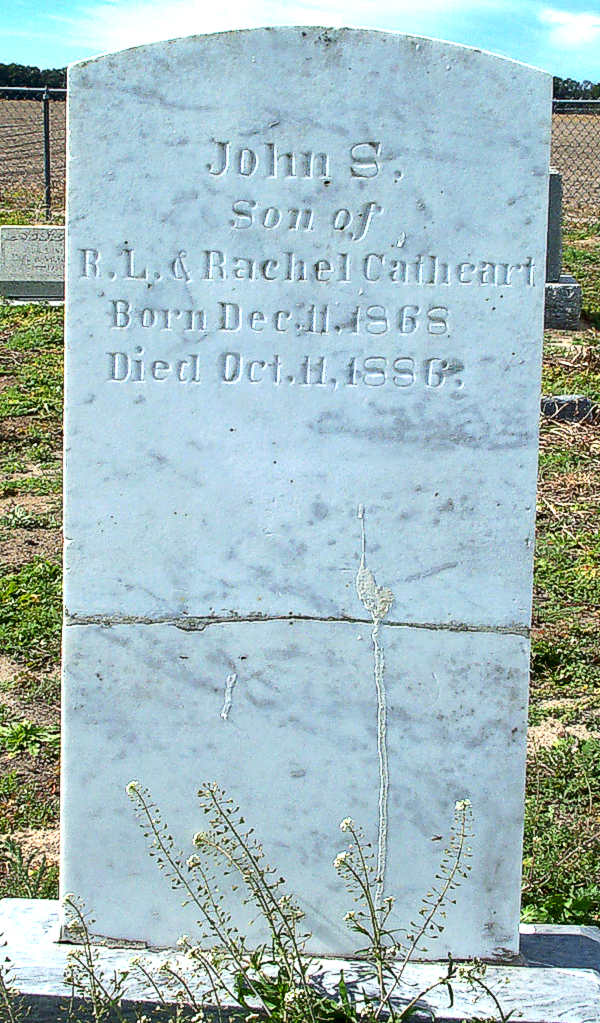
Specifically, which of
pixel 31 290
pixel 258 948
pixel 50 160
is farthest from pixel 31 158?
pixel 258 948

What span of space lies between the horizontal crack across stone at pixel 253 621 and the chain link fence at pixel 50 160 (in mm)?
7637

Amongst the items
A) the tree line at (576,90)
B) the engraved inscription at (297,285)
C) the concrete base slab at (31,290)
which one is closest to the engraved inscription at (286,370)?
the engraved inscription at (297,285)

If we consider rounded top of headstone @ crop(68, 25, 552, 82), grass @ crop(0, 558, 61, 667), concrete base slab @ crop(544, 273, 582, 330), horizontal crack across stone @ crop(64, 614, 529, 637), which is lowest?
grass @ crop(0, 558, 61, 667)

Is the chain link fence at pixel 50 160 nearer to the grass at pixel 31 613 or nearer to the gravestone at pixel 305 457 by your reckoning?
the grass at pixel 31 613

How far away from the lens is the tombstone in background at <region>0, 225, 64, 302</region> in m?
9.53

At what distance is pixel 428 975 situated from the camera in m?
2.36

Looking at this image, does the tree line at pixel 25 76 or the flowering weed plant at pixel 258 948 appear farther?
the tree line at pixel 25 76

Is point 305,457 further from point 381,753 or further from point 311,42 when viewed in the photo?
point 311,42

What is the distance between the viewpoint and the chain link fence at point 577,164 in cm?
1507

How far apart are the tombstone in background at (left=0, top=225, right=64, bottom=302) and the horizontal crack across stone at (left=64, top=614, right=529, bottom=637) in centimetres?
761

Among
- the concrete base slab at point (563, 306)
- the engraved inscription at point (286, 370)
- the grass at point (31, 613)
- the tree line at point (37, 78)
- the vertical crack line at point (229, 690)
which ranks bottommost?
the grass at point (31, 613)

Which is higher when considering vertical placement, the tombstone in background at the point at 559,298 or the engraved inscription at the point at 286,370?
the tombstone in background at the point at 559,298

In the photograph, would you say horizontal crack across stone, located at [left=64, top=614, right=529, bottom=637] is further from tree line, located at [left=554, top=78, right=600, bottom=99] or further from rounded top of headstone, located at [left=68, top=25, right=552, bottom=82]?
tree line, located at [left=554, top=78, right=600, bottom=99]

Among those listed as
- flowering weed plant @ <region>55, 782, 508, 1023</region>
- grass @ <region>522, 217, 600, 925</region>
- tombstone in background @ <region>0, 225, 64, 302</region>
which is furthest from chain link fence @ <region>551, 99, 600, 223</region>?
flowering weed plant @ <region>55, 782, 508, 1023</region>
